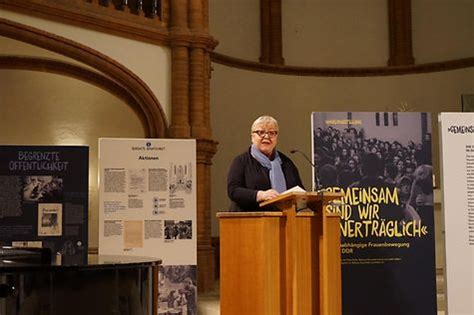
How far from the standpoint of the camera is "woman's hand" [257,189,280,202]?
4031 mm

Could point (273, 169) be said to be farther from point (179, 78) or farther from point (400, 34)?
point (400, 34)

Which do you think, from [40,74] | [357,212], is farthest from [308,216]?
[40,74]

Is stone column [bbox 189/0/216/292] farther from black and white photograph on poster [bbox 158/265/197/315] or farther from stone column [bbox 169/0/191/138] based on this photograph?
black and white photograph on poster [bbox 158/265/197/315]

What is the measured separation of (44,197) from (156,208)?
33.6 inches

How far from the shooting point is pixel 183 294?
229 inches

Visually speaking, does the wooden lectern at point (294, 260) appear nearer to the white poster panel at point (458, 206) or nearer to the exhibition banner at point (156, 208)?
the white poster panel at point (458, 206)

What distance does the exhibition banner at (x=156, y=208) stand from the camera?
227 inches

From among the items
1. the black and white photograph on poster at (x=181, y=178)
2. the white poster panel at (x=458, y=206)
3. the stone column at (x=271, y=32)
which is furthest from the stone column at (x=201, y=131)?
the white poster panel at (x=458, y=206)

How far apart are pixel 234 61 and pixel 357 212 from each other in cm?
687


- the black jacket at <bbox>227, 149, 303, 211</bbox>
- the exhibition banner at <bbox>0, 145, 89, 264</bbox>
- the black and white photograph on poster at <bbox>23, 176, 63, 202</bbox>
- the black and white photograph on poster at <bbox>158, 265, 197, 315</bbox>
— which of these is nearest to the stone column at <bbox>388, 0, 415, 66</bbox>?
the black and white photograph on poster at <bbox>158, 265, 197, 315</bbox>

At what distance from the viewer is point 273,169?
4.46m

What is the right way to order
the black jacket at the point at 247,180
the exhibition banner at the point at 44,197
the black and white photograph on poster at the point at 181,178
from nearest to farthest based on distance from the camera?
1. the black jacket at the point at 247,180
2. the exhibition banner at the point at 44,197
3. the black and white photograph on poster at the point at 181,178

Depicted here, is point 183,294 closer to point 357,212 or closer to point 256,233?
point 357,212

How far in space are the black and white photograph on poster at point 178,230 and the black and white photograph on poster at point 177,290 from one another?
23cm
